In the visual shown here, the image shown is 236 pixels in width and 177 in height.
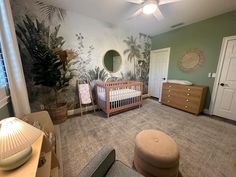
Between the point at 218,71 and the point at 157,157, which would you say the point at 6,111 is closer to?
the point at 157,157

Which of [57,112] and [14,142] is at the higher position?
[14,142]

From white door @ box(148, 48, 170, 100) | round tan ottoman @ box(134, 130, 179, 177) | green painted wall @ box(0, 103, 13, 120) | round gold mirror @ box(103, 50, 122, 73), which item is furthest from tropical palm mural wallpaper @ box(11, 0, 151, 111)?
round tan ottoman @ box(134, 130, 179, 177)

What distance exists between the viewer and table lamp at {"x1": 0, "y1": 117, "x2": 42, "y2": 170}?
611 millimetres

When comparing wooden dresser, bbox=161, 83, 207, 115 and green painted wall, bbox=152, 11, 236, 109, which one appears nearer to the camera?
green painted wall, bbox=152, 11, 236, 109

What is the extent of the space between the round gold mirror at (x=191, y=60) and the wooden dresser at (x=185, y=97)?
0.63 m

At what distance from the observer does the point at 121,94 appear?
3.14m

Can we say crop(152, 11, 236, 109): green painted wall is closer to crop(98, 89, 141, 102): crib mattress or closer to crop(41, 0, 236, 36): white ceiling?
crop(41, 0, 236, 36): white ceiling

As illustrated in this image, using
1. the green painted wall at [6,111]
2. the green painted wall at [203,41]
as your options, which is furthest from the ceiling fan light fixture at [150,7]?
the green painted wall at [6,111]

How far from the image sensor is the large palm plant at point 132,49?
Result: 395 centimetres

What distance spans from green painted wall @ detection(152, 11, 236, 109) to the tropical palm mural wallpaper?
1.52 meters

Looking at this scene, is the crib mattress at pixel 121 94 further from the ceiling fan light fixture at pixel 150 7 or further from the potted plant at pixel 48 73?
the ceiling fan light fixture at pixel 150 7

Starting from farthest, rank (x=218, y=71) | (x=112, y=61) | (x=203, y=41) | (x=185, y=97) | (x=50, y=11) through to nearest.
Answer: (x=112, y=61), (x=185, y=97), (x=203, y=41), (x=218, y=71), (x=50, y=11)

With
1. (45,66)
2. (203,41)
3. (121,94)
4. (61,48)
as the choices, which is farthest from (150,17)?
(45,66)

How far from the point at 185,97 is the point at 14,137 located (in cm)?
372
